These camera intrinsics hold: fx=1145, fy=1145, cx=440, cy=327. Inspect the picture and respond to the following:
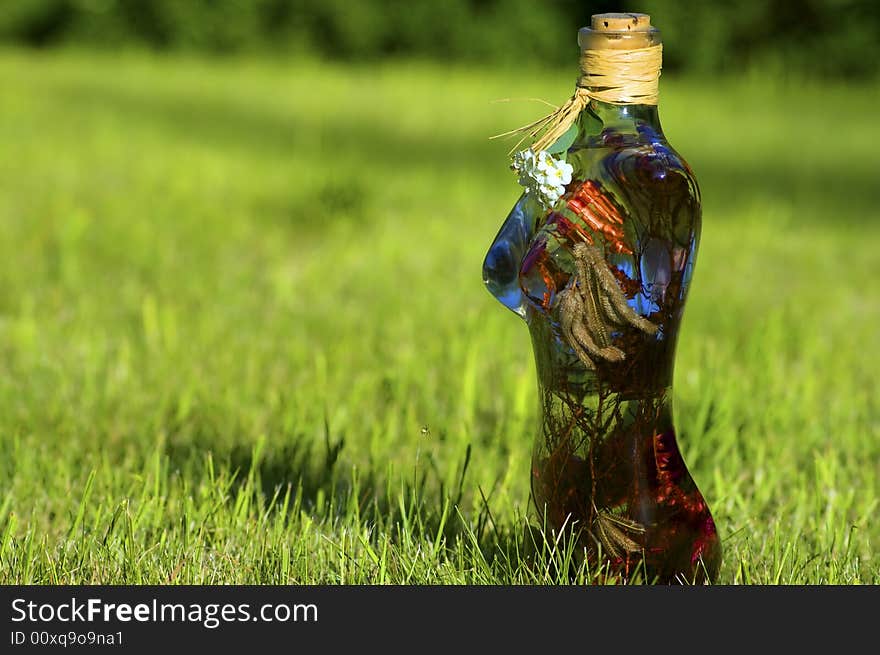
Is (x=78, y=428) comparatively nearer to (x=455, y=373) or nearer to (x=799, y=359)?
Answer: (x=455, y=373)

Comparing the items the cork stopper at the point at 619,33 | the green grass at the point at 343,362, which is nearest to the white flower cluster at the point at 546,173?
the cork stopper at the point at 619,33

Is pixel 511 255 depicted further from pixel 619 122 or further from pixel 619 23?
pixel 619 23

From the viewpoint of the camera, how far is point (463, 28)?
10867 mm

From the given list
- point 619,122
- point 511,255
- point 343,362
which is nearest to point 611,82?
point 619,122

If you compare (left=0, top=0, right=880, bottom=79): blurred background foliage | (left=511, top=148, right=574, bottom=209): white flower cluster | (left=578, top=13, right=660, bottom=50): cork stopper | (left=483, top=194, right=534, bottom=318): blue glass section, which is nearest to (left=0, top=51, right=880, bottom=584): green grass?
(left=483, top=194, right=534, bottom=318): blue glass section

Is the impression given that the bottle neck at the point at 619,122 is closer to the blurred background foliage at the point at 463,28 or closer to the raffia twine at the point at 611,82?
the raffia twine at the point at 611,82

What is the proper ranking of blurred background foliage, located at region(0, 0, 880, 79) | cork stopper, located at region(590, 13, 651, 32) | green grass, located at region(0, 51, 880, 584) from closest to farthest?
1. cork stopper, located at region(590, 13, 651, 32)
2. green grass, located at region(0, 51, 880, 584)
3. blurred background foliage, located at region(0, 0, 880, 79)

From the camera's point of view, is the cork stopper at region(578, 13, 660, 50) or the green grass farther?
the green grass

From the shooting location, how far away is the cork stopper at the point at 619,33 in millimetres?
1583

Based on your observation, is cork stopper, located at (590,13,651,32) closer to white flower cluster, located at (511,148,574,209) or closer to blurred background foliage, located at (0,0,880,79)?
white flower cluster, located at (511,148,574,209)

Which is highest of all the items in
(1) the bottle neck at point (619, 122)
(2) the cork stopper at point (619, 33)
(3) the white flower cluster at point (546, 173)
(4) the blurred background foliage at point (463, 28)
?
(2) the cork stopper at point (619, 33)

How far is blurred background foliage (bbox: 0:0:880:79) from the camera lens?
10.2 meters

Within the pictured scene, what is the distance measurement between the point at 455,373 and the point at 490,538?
1062 mm

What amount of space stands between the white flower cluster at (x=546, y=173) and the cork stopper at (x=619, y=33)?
0.55 feet
